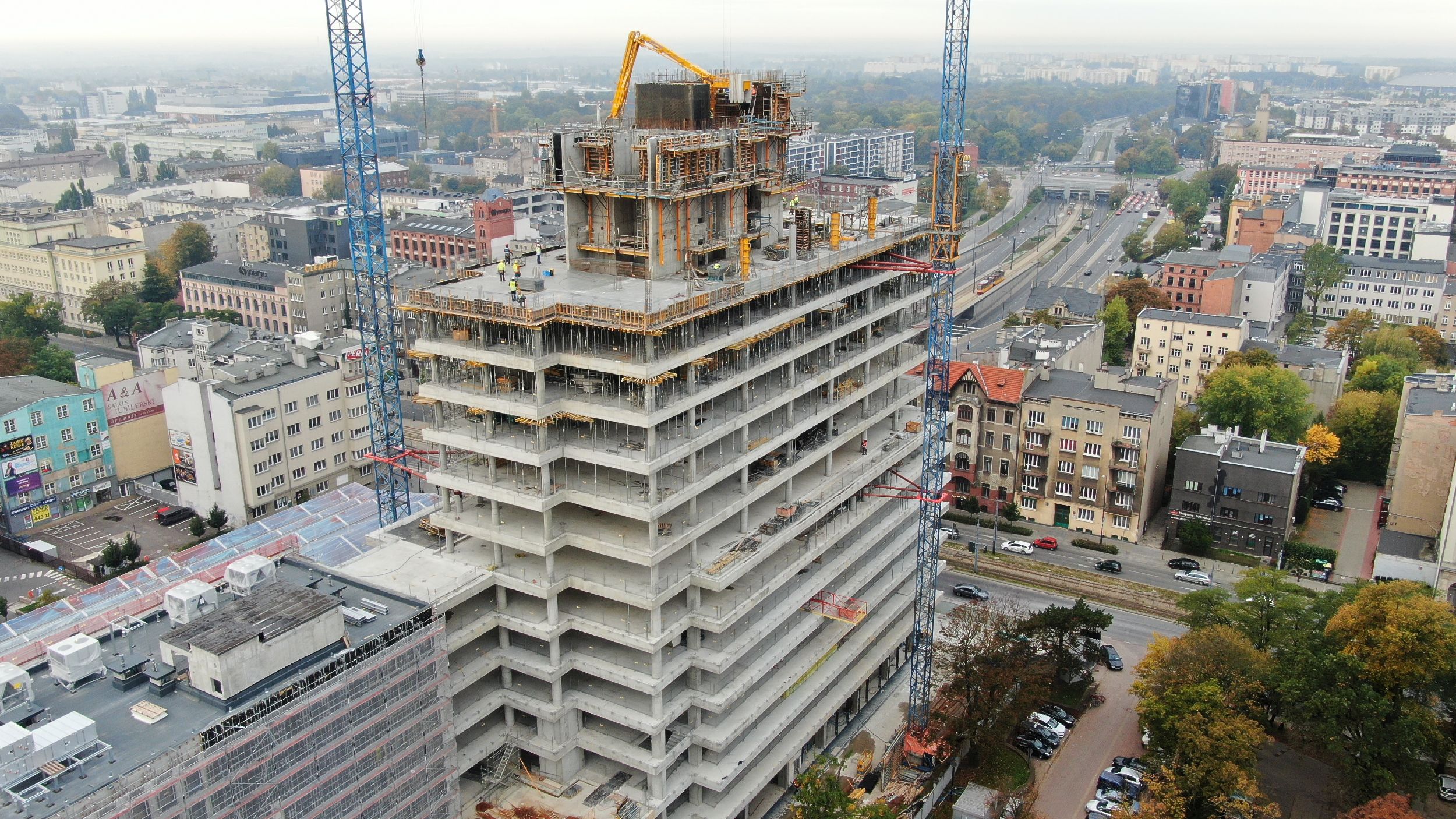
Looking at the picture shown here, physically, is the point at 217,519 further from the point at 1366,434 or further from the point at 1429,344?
the point at 1429,344

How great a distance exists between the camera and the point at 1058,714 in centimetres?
7819

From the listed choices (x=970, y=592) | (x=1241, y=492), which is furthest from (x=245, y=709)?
(x=1241, y=492)

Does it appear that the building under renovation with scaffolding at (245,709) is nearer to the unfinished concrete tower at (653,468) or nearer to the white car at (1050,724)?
the unfinished concrete tower at (653,468)

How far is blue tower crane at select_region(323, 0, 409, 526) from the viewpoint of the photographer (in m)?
86.9

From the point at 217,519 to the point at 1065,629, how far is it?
79.0 meters

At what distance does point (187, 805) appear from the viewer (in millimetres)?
41656

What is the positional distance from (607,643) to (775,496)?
45.8 feet

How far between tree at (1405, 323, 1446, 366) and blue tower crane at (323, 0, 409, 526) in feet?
436

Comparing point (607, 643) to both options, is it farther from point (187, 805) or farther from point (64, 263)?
point (64, 263)

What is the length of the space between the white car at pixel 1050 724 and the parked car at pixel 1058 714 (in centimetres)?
39

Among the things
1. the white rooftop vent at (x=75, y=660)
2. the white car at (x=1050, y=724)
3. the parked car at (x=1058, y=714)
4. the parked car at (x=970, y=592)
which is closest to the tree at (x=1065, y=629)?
the parked car at (x=1058, y=714)

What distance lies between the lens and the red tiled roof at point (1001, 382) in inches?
4291

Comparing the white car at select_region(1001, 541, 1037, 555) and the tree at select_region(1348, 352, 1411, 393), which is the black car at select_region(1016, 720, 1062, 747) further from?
the tree at select_region(1348, 352, 1411, 393)

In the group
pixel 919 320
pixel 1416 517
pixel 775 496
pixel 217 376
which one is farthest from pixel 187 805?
pixel 1416 517
